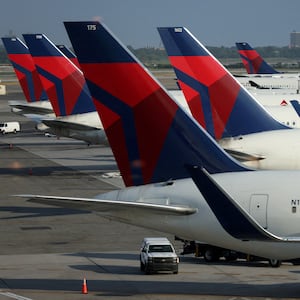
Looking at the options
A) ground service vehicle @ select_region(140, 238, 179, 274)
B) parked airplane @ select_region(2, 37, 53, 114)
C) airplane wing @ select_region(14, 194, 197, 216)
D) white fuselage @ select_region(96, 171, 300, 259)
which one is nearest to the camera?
airplane wing @ select_region(14, 194, 197, 216)

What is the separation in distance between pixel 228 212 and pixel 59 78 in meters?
41.5

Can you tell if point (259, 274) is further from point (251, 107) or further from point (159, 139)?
point (251, 107)

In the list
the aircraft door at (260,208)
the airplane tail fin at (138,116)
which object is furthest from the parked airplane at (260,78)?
the aircraft door at (260,208)

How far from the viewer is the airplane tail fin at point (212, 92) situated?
47.3 metres

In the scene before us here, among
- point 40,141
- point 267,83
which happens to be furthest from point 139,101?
point 267,83

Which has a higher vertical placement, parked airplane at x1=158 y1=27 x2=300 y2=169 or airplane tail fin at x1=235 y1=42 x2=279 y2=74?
airplane tail fin at x1=235 y1=42 x2=279 y2=74

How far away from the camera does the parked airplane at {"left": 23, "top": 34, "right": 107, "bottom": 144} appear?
64.8 m

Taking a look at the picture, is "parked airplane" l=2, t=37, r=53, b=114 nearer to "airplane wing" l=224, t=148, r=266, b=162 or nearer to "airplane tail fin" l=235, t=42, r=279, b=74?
"airplane wing" l=224, t=148, r=266, b=162

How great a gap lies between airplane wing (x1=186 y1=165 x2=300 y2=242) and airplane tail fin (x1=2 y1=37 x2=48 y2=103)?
61.4 m

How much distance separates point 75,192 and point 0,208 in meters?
6.81

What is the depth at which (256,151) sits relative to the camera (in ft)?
152

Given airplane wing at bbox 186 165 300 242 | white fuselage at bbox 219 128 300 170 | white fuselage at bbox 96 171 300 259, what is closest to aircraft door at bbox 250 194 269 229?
white fuselage at bbox 96 171 300 259

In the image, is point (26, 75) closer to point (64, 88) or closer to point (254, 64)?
point (64, 88)

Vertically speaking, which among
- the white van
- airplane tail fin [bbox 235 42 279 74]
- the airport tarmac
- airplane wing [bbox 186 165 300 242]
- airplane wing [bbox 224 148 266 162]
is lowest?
the airport tarmac
